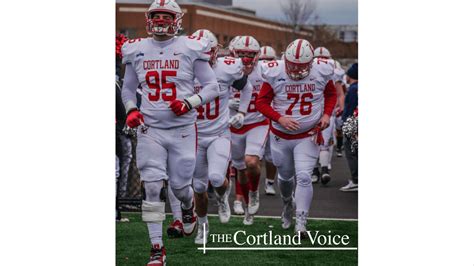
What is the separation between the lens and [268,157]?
43.2 ft

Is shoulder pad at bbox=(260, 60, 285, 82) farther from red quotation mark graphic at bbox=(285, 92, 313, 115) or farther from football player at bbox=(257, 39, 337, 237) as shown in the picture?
red quotation mark graphic at bbox=(285, 92, 313, 115)

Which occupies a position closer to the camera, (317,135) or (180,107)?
(180,107)

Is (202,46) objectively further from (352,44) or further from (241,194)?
(241,194)

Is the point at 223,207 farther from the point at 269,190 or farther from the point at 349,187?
the point at 349,187

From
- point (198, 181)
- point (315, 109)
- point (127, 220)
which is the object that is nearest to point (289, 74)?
point (315, 109)

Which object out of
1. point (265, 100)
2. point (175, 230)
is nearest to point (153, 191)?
point (175, 230)

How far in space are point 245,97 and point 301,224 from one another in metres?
1.64

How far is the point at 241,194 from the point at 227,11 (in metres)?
2.33

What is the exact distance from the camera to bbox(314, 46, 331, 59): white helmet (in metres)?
12.1

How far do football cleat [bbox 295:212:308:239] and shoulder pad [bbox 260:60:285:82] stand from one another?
1212mm

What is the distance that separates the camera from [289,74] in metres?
11.2

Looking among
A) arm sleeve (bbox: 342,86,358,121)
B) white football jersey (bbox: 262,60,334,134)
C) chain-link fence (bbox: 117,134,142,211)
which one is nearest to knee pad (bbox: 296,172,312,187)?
white football jersey (bbox: 262,60,334,134)

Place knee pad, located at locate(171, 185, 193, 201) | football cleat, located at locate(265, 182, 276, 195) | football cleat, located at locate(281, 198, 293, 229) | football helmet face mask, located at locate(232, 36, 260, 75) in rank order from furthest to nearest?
football cleat, located at locate(265, 182, 276, 195) → football helmet face mask, located at locate(232, 36, 260, 75) → football cleat, located at locate(281, 198, 293, 229) → knee pad, located at locate(171, 185, 193, 201)

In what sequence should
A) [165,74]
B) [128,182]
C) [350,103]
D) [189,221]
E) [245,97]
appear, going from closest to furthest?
[165,74] → [189,221] → [245,97] → [350,103] → [128,182]
